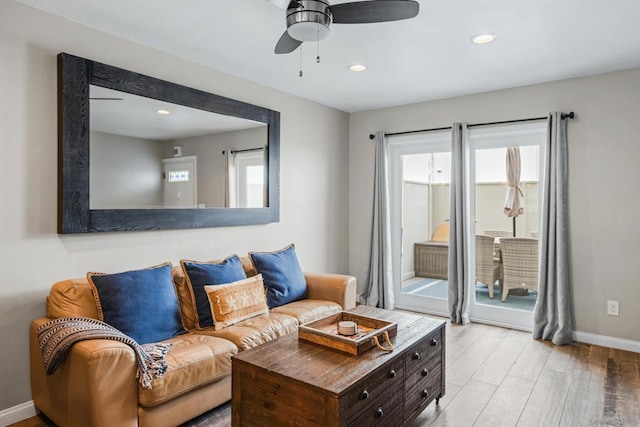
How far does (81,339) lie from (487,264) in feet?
12.7

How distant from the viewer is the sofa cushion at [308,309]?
3225 mm

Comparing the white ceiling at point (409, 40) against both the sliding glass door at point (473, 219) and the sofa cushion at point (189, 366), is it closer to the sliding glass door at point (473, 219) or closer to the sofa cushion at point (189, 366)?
the sliding glass door at point (473, 219)

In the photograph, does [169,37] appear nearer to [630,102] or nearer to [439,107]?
[439,107]

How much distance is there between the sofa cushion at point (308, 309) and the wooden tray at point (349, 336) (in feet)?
2.16

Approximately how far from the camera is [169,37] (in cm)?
295

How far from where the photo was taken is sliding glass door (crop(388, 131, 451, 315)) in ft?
15.6

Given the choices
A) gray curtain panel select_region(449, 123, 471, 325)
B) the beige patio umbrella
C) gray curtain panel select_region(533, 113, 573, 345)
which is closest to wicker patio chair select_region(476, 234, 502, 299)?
gray curtain panel select_region(449, 123, 471, 325)

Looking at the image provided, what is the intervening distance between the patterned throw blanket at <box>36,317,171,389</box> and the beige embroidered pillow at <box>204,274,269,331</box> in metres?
0.61

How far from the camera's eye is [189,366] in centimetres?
230

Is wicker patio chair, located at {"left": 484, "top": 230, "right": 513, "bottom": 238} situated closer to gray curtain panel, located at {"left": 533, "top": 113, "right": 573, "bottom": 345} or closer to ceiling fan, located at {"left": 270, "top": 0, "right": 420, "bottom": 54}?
gray curtain panel, located at {"left": 533, "top": 113, "right": 573, "bottom": 345}

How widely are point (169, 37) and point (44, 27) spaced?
2.49 feet

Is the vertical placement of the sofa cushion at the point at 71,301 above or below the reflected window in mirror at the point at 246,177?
below

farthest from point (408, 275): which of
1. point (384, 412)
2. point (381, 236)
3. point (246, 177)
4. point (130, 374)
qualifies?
point (130, 374)

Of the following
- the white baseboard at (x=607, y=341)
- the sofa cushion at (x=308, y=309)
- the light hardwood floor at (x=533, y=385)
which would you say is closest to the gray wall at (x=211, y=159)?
the sofa cushion at (x=308, y=309)
